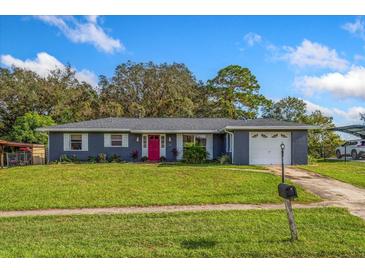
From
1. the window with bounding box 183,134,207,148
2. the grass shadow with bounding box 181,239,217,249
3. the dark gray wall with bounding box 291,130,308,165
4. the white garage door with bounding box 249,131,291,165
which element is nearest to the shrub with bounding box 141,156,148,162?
the window with bounding box 183,134,207,148

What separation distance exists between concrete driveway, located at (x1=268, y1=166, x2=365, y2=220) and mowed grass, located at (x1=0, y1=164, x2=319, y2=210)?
0.62 metres

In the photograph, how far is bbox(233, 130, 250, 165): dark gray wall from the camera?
64.9 feet

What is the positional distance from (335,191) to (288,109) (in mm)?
24138

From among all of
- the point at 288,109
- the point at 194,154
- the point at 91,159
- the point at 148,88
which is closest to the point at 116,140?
the point at 91,159

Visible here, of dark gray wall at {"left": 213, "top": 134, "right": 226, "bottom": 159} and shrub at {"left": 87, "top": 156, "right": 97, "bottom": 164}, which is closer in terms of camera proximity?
shrub at {"left": 87, "top": 156, "right": 97, "bottom": 164}

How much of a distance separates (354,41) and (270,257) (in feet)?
22.0

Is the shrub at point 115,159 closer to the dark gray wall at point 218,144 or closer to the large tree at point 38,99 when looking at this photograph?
the dark gray wall at point 218,144

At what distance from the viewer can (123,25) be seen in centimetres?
825

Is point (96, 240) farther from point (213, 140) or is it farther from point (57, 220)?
point (213, 140)

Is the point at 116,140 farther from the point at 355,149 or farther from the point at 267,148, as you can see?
the point at 355,149

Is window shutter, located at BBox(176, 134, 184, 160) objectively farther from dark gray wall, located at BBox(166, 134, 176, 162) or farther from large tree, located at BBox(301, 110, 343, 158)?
large tree, located at BBox(301, 110, 343, 158)
